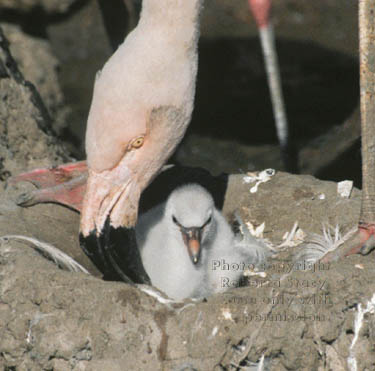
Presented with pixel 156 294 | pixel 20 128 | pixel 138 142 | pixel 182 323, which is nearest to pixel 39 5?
pixel 20 128

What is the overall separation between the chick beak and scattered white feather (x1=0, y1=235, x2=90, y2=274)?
416 mm

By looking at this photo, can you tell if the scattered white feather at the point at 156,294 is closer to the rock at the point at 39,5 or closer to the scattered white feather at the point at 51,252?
the scattered white feather at the point at 51,252

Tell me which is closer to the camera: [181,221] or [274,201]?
[181,221]

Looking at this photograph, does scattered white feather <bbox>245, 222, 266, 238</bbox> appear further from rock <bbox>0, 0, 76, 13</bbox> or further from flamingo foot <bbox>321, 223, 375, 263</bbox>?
rock <bbox>0, 0, 76, 13</bbox>

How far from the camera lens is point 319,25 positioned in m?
8.09

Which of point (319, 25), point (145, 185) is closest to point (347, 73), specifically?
point (319, 25)

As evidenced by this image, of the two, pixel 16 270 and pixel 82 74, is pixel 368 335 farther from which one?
pixel 82 74

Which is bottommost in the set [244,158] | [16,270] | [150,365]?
[244,158]

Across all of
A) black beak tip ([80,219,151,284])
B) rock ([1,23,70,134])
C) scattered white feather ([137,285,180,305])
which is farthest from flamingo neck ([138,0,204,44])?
rock ([1,23,70,134])

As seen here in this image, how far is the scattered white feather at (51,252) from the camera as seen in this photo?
3.06 meters

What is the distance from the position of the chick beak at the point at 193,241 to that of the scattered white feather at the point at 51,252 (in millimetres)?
416

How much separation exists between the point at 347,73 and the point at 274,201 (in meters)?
3.85

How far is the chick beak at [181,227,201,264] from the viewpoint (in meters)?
3.26

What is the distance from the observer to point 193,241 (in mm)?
3291
